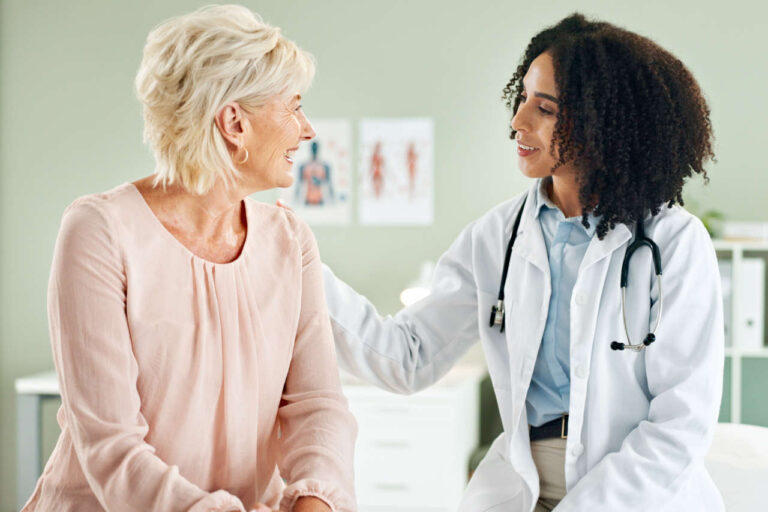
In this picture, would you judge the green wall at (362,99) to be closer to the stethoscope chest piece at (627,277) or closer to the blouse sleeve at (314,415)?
the stethoscope chest piece at (627,277)

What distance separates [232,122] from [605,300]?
0.74 meters

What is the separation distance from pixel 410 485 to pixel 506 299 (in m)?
1.71

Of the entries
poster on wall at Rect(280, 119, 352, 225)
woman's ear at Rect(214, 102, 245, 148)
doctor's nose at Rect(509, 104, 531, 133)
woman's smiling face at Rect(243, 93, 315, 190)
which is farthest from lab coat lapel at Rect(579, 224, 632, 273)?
poster on wall at Rect(280, 119, 352, 225)

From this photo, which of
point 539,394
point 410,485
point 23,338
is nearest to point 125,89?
point 23,338

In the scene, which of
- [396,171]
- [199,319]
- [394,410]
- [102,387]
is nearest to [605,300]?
[199,319]

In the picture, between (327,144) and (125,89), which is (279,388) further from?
(125,89)

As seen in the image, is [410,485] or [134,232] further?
[410,485]

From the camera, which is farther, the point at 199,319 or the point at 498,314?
the point at 498,314

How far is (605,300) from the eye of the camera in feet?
5.28

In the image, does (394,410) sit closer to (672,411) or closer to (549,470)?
(549,470)

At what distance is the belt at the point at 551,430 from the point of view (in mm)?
1655

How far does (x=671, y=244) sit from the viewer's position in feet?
5.19

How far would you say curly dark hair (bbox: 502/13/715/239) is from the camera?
159 cm

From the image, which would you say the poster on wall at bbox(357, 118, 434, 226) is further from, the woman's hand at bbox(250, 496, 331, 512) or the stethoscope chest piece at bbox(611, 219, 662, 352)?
the woman's hand at bbox(250, 496, 331, 512)
